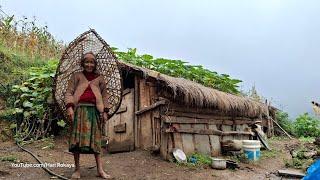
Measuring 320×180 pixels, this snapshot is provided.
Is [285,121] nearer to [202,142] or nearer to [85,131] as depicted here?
[202,142]

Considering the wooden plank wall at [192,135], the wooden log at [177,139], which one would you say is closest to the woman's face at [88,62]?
the wooden plank wall at [192,135]

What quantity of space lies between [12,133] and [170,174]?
14.0ft

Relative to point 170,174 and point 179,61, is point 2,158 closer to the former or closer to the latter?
point 170,174

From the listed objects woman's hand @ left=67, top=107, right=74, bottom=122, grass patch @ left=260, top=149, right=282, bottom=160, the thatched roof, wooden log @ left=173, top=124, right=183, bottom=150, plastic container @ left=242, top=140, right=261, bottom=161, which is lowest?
grass patch @ left=260, top=149, right=282, bottom=160

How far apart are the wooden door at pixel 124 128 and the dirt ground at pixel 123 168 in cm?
38

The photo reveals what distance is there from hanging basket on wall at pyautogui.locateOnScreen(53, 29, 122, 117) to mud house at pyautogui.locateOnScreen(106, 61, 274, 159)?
144 cm

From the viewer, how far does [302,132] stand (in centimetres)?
1864

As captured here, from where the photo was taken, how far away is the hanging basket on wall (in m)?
6.20

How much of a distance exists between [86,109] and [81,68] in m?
1.15

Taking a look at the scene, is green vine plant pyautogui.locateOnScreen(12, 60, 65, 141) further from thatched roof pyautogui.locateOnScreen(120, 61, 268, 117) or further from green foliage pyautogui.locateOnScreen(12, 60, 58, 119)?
thatched roof pyautogui.locateOnScreen(120, 61, 268, 117)

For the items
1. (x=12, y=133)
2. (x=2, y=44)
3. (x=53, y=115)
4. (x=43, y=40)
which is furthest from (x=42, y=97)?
(x=43, y=40)

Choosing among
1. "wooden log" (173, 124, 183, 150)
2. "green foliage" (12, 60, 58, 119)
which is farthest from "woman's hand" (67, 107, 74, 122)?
"green foliage" (12, 60, 58, 119)

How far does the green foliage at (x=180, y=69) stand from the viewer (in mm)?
10039

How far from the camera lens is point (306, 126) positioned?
60.7ft
